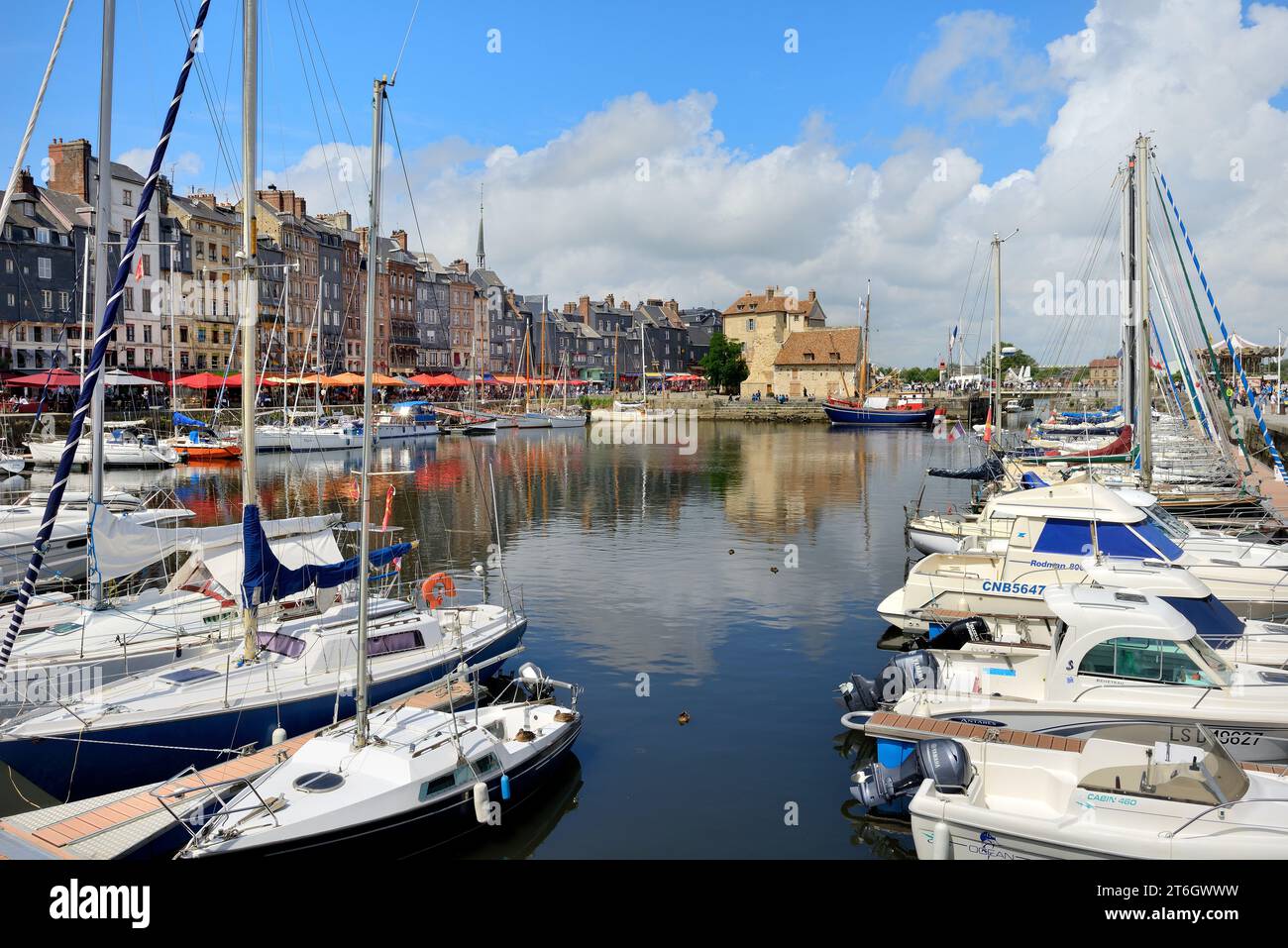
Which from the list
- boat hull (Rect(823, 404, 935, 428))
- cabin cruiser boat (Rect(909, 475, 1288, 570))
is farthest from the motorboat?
boat hull (Rect(823, 404, 935, 428))

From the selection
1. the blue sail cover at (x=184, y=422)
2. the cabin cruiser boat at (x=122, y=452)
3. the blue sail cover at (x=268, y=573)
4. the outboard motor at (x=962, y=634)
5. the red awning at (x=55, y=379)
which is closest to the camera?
the blue sail cover at (x=268, y=573)

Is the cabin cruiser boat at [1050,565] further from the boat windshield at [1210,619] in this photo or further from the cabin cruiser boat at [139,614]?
the cabin cruiser boat at [139,614]

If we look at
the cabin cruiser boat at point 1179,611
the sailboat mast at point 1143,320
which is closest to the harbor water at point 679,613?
the cabin cruiser boat at point 1179,611

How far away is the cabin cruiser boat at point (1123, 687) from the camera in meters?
13.2

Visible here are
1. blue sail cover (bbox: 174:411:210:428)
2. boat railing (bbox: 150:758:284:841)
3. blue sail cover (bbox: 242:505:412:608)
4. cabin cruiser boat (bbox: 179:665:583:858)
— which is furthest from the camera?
blue sail cover (bbox: 174:411:210:428)

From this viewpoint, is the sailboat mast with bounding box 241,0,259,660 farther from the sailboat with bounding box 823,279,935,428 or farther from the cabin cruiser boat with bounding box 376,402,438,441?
the sailboat with bounding box 823,279,935,428

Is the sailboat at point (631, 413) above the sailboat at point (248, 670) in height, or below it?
above

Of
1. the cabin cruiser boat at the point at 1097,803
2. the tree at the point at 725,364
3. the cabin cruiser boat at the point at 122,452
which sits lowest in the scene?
the cabin cruiser boat at the point at 1097,803

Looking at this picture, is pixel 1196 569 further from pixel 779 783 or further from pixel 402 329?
pixel 402 329

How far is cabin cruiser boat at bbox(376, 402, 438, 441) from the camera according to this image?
273ft

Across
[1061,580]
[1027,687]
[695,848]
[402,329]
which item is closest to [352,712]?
[695,848]

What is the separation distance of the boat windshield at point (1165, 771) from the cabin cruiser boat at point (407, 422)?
246 feet

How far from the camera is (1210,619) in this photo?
15.6 metres

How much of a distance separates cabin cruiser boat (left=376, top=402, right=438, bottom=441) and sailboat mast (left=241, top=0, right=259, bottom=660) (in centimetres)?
6563
